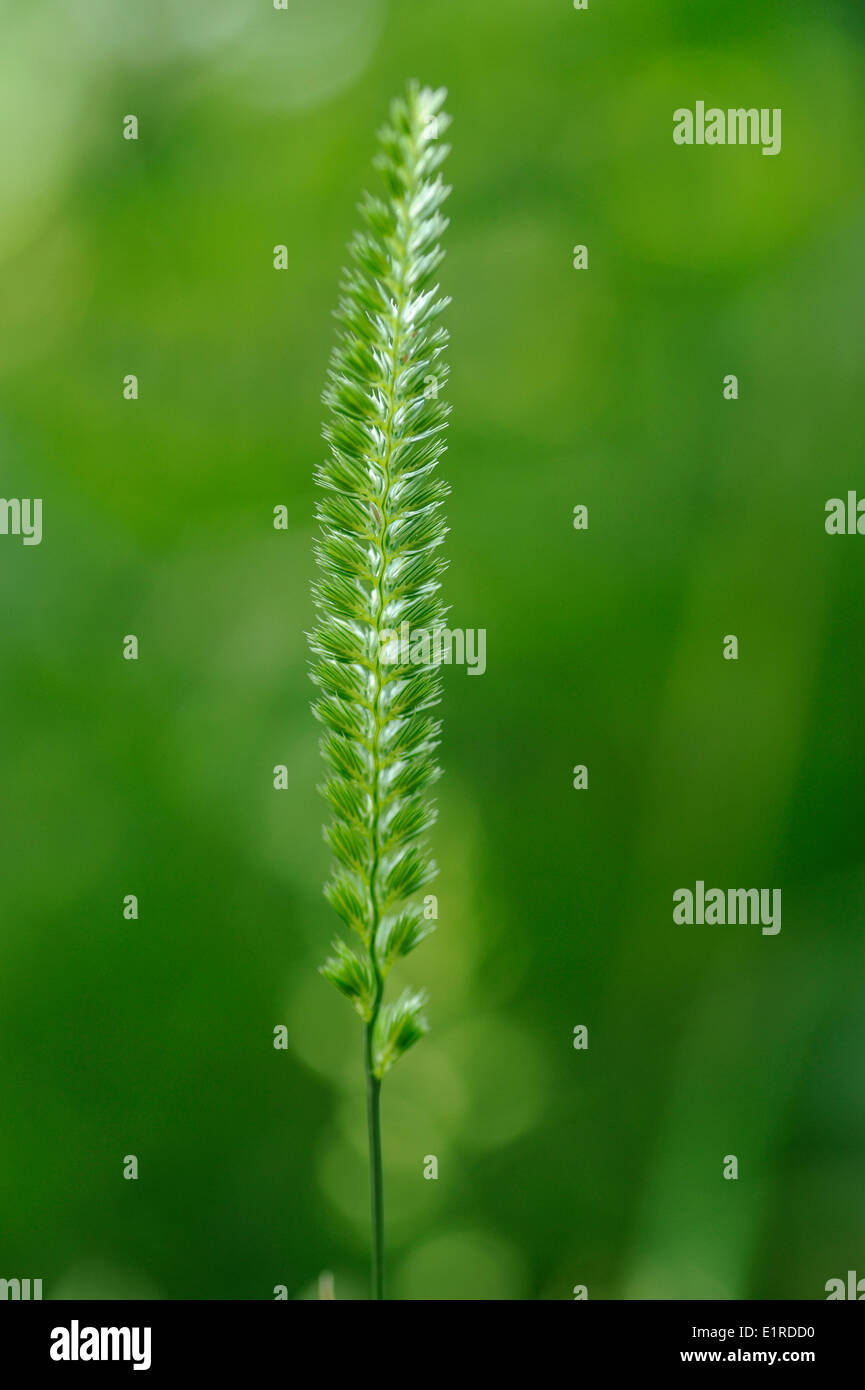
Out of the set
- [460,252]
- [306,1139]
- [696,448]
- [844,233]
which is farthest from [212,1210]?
[844,233]
